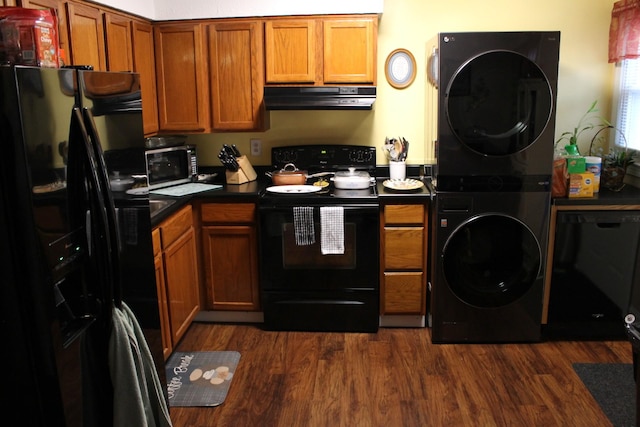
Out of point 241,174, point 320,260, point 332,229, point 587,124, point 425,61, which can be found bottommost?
point 320,260

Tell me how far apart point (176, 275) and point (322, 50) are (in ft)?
5.34

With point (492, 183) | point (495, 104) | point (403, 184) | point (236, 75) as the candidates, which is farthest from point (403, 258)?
point (236, 75)

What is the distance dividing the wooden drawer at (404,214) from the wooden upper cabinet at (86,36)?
1765 mm

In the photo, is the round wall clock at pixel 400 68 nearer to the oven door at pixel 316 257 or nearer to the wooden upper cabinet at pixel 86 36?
the oven door at pixel 316 257

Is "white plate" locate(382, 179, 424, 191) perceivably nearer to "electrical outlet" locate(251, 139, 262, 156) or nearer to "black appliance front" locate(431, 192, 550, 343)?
"black appliance front" locate(431, 192, 550, 343)

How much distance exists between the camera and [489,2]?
373cm

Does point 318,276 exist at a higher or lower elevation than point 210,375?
higher

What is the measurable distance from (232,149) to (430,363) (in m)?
1.85

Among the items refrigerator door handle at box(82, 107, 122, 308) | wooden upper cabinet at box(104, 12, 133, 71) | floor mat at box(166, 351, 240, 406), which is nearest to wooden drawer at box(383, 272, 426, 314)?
floor mat at box(166, 351, 240, 406)

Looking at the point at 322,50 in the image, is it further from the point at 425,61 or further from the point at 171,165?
the point at 171,165

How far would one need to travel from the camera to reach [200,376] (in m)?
3.04

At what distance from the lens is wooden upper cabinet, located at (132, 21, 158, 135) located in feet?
10.9

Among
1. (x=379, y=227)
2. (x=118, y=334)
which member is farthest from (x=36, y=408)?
(x=379, y=227)

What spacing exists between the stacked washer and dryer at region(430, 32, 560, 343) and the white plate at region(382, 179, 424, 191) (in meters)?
0.23
